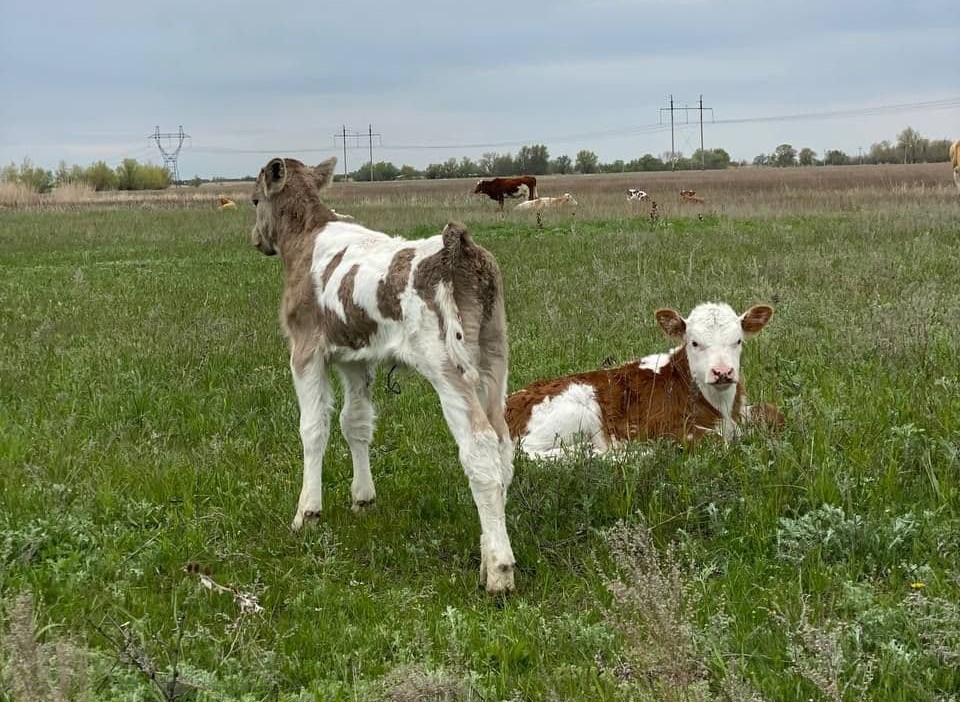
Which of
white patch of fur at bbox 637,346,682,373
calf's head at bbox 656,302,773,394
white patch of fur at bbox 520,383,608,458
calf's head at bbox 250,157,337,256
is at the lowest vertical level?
white patch of fur at bbox 520,383,608,458

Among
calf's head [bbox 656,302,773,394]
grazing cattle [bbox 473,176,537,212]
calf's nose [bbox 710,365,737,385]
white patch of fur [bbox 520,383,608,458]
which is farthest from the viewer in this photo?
grazing cattle [bbox 473,176,537,212]

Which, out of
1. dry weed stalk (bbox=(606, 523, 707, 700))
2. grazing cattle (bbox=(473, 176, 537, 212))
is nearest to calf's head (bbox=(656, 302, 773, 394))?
dry weed stalk (bbox=(606, 523, 707, 700))

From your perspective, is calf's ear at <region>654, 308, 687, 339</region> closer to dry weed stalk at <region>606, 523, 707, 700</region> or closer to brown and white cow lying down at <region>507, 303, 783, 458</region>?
brown and white cow lying down at <region>507, 303, 783, 458</region>

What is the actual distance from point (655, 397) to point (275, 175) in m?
3.07

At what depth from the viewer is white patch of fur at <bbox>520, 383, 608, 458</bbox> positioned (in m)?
6.99

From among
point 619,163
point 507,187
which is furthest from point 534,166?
point 507,187

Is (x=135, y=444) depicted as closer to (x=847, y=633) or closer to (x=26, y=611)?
(x=26, y=611)

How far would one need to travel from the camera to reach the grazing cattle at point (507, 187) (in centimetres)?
4097

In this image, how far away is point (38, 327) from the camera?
11.5 metres

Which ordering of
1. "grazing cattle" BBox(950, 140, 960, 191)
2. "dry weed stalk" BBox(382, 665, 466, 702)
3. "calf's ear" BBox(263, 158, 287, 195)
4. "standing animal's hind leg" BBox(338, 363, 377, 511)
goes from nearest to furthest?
"dry weed stalk" BBox(382, 665, 466, 702)
"standing animal's hind leg" BBox(338, 363, 377, 511)
"calf's ear" BBox(263, 158, 287, 195)
"grazing cattle" BBox(950, 140, 960, 191)

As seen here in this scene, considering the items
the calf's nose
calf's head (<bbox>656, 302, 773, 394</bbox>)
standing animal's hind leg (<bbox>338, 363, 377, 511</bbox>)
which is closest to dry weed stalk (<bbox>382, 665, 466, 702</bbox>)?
standing animal's hind leg (<bbox>338, 363, 377, 511</bbox>)

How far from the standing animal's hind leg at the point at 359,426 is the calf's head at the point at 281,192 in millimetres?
1204

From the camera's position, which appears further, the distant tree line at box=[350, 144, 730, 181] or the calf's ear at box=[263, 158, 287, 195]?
the distant tree line at box=[350, 144, 730, 181]

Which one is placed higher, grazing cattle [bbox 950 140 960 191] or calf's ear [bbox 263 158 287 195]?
grazing cattle [bbox 950 140 960 191]
